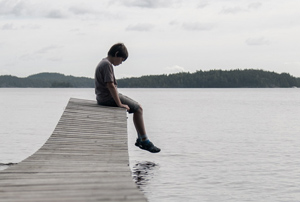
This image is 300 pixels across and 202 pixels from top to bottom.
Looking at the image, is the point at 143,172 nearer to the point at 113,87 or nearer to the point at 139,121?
the point at 139,121

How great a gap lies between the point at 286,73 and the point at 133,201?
17698cm

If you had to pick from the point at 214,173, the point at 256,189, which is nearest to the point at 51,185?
the point at 256,189

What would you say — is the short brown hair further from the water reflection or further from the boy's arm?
the water reflection

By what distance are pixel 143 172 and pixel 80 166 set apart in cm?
684

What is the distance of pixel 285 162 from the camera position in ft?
50.3

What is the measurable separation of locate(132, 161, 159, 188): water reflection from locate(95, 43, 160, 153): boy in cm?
187

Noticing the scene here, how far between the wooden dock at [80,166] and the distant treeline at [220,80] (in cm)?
15395

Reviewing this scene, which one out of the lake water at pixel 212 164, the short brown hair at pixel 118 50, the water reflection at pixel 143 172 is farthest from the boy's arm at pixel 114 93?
A: the water reflection at pixel 143 172

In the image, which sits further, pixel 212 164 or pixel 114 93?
pixel 212 164

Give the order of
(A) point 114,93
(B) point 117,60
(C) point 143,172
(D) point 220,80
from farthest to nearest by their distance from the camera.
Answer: (D) point 220,80 < (C) point 143,172 < (A) point 114,93 < (B) point 117,60

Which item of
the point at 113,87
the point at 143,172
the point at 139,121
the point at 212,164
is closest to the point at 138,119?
the point at 139,121

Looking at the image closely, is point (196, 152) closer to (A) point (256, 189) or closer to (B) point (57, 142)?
(A) point (256, 189)

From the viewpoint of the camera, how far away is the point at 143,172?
13.4 metres

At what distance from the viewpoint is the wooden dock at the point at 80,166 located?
486cm
